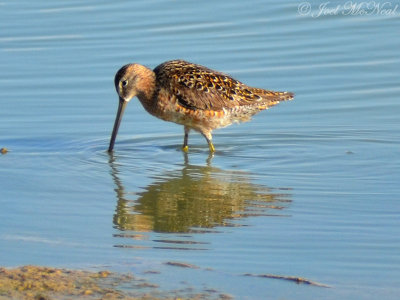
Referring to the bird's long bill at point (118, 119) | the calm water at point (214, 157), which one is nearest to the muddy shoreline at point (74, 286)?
the calm water at point (214, 157)

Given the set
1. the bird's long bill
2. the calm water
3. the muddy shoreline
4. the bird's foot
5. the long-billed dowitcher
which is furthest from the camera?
the long-billed dowitcher

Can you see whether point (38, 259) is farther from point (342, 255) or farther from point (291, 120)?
point (291, 120)

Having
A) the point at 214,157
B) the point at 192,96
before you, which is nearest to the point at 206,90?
the point at 192,96

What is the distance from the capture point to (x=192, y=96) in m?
8.18

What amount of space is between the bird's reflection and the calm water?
0.02 metres

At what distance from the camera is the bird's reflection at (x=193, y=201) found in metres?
5.90

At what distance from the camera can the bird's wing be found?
818cm

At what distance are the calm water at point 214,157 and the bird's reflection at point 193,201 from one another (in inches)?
0.7

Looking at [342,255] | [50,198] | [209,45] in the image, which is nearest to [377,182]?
[342,255]

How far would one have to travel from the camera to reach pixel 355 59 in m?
9.86

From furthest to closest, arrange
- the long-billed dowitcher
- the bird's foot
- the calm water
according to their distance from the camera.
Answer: the long-billed dowitcher < the bird's foot < the calm water

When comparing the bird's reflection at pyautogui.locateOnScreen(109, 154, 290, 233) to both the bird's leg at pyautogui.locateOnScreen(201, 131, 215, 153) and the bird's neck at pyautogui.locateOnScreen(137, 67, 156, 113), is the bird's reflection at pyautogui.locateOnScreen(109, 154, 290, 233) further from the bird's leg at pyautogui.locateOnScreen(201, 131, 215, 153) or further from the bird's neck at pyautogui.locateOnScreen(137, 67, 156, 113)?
the bird's neck at pyautogui.locateOnScreen(137, 67, 156, 113)

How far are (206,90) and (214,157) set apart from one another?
25.4 inches

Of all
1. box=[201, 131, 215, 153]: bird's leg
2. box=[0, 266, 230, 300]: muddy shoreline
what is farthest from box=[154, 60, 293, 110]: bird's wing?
box=[0, 266, 230, 300]: muddy shoreline
